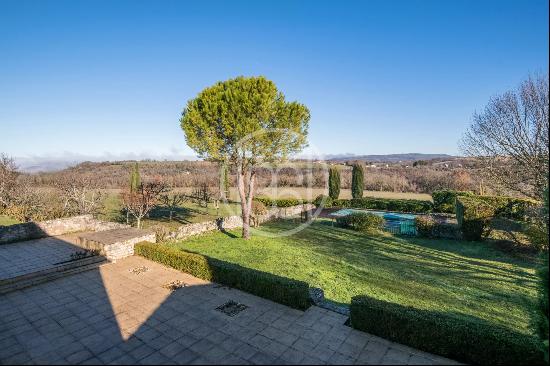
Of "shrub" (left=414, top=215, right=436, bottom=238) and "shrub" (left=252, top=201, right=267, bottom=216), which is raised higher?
"shrub" (left=252, top=201, right=267, bottom=216)

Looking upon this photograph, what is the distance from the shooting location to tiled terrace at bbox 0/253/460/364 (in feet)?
21.9

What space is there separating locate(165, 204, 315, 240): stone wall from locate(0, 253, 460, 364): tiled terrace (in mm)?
7901

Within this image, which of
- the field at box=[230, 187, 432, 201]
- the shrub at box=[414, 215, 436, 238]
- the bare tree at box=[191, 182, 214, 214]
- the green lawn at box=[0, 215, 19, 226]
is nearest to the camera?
the green lawn at box=[0, 215, 19, 226]

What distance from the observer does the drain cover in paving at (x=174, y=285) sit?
411 inches

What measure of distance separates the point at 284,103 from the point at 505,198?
63.8ft

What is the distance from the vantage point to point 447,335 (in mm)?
6723

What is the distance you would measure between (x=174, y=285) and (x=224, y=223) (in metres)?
11.1

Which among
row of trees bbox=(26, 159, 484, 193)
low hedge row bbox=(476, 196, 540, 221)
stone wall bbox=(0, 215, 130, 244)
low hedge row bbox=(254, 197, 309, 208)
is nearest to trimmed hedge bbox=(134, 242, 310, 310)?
stone wall bbox=(0, 215, 130, 244)

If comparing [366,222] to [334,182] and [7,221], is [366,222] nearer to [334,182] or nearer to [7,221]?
[334,182]

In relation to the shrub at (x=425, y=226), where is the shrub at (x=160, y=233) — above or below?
above

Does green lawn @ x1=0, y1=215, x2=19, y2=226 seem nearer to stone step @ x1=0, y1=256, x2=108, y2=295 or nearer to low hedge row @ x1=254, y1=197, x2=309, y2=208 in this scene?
stone step @ x1=0, y1=256, x2=108, y2=295

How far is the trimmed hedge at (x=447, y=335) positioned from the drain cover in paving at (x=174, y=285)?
19.8 ft

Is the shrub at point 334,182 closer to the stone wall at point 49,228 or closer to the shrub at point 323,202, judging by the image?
the shrub at point 323,202

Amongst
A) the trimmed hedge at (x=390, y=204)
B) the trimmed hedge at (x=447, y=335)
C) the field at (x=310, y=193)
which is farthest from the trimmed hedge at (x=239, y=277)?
the field at (x=310, y=193)
